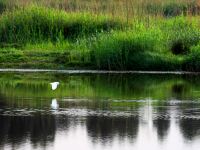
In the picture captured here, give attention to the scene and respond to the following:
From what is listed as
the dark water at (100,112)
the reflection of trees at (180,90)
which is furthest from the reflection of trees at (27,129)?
the reflection of trees at (180,90)

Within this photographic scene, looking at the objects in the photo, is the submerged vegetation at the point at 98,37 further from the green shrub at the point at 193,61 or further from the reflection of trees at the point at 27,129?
the reflection of trees at the point at 27,129

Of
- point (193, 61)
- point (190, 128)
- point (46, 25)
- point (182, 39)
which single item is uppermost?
point (46, 25)

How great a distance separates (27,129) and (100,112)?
2.35 m

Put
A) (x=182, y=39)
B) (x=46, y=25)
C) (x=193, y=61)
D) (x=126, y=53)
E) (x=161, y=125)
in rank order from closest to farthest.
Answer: (x=161, y=125), (x=126, y=53), (x=193, y=61), (x=182, y=39), (x=46, y=25)

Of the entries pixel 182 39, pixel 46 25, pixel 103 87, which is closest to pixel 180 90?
pixel 103 87

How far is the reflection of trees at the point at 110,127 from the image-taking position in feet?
41.5

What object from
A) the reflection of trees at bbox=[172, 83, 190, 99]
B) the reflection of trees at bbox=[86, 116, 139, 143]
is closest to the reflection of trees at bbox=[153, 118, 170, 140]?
the reflection of trees at bbox=[86, 116, 139, 143]

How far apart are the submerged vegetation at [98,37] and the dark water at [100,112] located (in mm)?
1701

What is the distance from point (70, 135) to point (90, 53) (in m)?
11.3

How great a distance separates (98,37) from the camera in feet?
80.5

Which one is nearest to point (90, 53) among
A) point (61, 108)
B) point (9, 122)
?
point (61, 108)

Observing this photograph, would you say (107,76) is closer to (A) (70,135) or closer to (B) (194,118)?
(B) (194,118)

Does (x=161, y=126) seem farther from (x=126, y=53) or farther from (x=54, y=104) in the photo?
(x=126, y=53)

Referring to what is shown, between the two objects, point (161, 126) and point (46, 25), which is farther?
point (46, 25)
